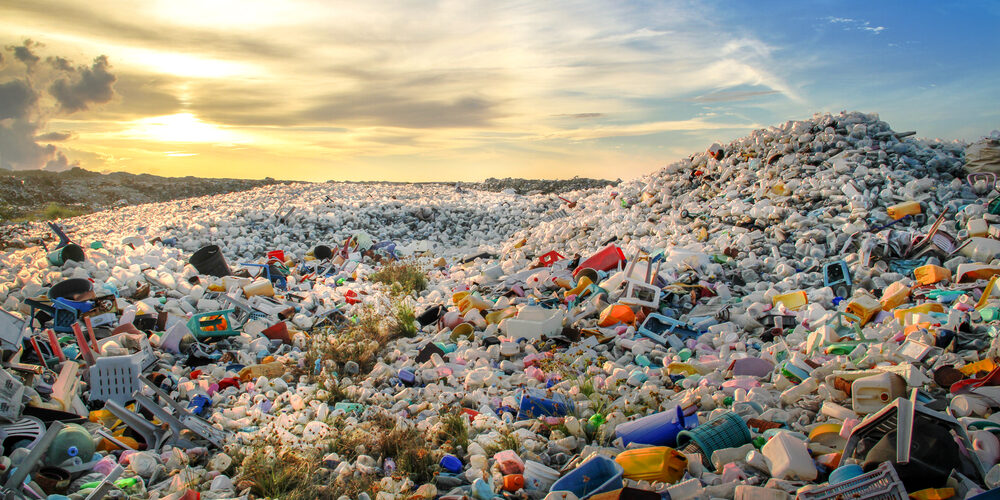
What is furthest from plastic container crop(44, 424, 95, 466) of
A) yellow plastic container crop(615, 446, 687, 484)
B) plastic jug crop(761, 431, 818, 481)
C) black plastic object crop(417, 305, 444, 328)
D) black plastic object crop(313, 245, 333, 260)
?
black plastic object crop(313, 245, 333, 260)

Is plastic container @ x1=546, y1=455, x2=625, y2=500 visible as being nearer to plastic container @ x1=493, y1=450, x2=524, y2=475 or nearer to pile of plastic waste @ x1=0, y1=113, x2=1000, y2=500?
pile of plastic waste @ x1=0, y1=113, x2=1000, y2=500

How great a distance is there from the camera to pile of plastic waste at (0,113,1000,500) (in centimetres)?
281

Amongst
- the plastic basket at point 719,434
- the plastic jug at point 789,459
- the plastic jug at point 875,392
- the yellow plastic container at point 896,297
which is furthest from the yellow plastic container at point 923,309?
the plastic jug at point 789,459

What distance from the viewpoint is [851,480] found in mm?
2336

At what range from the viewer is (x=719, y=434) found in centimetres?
297

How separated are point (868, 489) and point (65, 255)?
7866 millimetres

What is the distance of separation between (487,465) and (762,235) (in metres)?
5.40

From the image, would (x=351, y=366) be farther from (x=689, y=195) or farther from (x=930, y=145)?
(x=930, y=145)

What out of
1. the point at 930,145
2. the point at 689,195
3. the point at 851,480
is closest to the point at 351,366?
the point at 851,480

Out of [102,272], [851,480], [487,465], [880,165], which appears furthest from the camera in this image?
[880,165]

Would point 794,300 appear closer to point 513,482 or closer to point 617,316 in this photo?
point 617,316

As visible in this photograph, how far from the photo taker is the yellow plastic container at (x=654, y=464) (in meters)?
2.71

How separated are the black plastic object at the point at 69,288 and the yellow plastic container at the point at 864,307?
7161mm

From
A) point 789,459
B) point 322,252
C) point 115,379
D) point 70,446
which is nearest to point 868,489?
point 789,459
